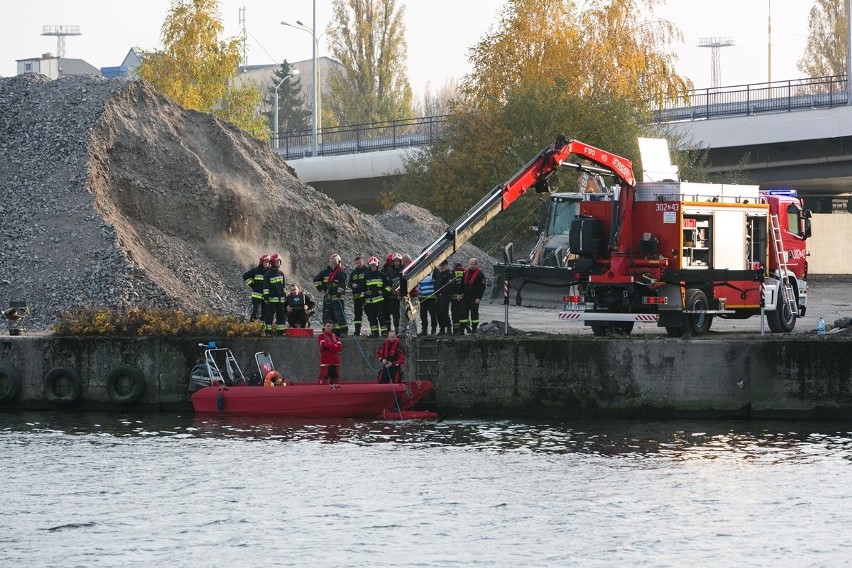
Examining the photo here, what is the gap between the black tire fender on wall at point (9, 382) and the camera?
2711cm

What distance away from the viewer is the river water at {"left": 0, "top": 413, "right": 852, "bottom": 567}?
15797mm

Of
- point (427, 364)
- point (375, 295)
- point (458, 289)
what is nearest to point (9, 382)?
point (375, 295)

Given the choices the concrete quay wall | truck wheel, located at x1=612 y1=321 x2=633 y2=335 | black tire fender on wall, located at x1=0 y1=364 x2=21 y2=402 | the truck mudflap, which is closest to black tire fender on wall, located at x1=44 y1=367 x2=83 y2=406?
the concrete quay wall

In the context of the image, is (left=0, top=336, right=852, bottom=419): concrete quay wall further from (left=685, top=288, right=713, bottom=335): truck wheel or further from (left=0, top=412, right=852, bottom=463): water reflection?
(left=685, top=288, right=713, bottom=335): truck wheel

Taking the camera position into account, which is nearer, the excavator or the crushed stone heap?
the excavator

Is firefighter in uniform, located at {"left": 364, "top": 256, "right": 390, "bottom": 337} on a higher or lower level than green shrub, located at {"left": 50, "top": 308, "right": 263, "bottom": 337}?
higher

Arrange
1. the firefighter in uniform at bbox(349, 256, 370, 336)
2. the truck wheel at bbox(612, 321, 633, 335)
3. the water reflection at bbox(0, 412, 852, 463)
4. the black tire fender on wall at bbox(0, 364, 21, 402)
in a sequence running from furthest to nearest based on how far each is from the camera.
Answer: the truck wheel at bbox(612, 321, 633, 335)
the firefighter in uniform at bbox(349, 256, 370, 336)
the black tire fender on wall at bbox(0, 364, 21, 402)
the water reflection at bbox(0, 412, 852, 463)

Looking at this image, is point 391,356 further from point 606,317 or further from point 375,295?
point 606,317

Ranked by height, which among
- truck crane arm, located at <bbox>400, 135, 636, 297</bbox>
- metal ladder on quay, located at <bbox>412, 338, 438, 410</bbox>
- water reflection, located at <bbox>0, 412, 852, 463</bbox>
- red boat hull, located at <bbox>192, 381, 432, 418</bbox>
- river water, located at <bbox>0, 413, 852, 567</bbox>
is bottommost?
river water, located at <bbox>0, 413, 852, 567</bbox>

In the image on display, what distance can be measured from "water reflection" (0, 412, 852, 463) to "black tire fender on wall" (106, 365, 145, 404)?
567 millimetres

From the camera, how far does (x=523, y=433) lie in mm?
23219

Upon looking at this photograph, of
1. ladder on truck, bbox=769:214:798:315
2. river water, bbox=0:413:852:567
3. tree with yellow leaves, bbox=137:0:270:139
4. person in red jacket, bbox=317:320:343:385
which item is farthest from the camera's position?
tree with yellow leaves, bbox=137:0:270:139

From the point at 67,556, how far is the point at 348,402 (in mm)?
9244

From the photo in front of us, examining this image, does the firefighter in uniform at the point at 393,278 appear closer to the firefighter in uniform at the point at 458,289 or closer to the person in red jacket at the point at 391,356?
the firefighter in uniform at the point at 458,289
